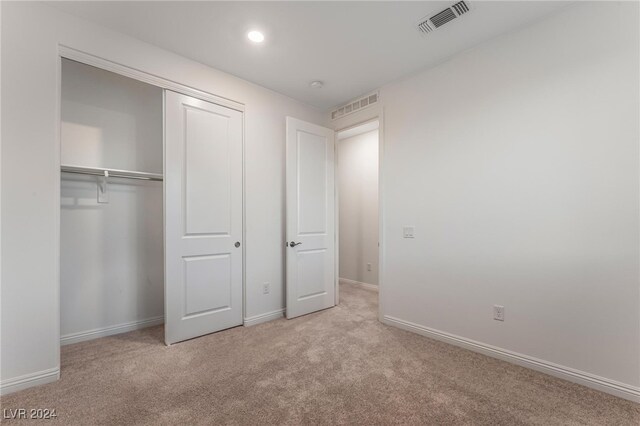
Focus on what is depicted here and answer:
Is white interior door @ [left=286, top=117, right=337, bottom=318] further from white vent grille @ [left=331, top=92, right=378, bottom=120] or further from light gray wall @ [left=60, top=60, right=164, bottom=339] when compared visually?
light gray wall @ [left=60, top=60, right=164, bottom=339]

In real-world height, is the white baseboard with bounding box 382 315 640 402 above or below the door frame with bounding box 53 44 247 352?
below

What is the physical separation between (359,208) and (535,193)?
10.1 feet

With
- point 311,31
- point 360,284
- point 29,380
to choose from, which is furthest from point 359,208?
point 29,380

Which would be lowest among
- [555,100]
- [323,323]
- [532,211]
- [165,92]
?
[323,323]

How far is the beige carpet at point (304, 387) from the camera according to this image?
64.5 inches

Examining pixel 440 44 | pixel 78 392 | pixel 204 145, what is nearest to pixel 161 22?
pixel 204 145

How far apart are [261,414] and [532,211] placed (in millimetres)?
2360

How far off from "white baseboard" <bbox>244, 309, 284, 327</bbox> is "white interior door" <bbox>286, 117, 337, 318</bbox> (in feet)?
0.50

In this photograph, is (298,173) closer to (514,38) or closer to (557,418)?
(514,38)

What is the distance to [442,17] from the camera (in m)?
2.11

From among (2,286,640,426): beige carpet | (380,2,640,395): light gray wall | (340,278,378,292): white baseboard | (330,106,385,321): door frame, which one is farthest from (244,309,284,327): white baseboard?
(340,278,378,292): white baseboard

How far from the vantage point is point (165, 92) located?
8.43ft

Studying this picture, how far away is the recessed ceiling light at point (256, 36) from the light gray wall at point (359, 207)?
2.90m

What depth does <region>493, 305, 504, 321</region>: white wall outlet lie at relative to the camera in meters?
2.32
